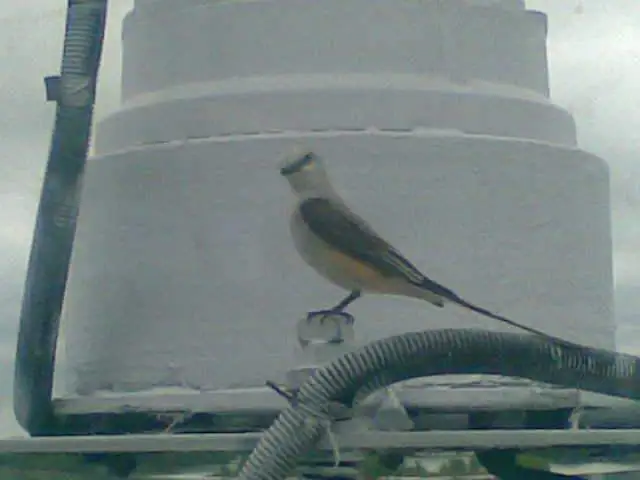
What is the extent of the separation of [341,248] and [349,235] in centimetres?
6

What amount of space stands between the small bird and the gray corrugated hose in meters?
0.35

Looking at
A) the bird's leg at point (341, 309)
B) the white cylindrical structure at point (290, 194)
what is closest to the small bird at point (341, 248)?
the bird's leg at point (341, 309)

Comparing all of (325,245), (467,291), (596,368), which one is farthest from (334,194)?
(596,368)

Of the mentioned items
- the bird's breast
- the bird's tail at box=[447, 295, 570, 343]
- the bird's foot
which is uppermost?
the bird's breast

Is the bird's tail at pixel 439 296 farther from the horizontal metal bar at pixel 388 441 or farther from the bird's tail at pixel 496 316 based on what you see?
the horizontal metal bar at pixel 388 441

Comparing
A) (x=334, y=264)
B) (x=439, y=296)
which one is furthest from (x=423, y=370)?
(x=334, y=264)

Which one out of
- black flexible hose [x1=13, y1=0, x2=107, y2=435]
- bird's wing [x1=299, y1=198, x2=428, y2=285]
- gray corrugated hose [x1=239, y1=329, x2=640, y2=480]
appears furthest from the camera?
black flexible hose [x1=13, y1=0, x2=107, y2=435]

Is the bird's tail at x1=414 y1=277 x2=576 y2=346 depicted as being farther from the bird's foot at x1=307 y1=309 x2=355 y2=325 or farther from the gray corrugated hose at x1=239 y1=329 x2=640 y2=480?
the bird's foot at x1=307 y1=309 x2=355 y2=325

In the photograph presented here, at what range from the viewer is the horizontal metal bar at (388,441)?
201 inches

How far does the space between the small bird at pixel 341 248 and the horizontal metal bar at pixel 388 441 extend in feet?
1.97

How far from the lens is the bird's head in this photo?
218 inches

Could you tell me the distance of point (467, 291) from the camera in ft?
19.5

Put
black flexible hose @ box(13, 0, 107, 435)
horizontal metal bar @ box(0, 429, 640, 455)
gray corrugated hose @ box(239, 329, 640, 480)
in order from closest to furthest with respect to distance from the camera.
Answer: gray corrugated hose @ box(239, 329, 640, 480) → horizontal metal bar @ box(0, 429, 640, 455) → black flexible hose @ box(13, 0, 107, 435)

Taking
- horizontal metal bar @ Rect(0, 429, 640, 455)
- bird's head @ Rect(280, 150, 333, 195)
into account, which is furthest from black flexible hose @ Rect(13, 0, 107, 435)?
bird's head @ Rect(280, 150, 333, 195)
